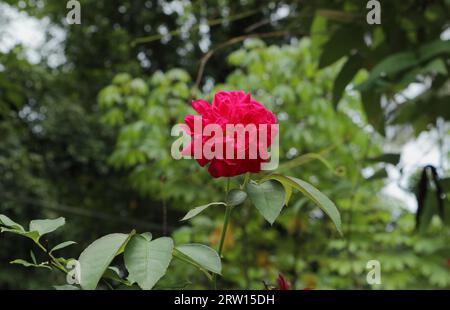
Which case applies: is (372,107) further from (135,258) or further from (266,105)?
(266,105)

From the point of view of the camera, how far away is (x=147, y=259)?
37 cm

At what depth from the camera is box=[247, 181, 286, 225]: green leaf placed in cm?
39

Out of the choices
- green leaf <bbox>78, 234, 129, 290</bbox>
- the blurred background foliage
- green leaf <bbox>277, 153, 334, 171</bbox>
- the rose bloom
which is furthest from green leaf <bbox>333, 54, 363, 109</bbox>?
green leaf <bbox>78, 234, 129, 290</bbox>

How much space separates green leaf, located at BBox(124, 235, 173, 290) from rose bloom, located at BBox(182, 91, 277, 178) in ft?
0.23

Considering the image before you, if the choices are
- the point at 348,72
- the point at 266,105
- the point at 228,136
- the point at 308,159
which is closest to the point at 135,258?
the point at 228,136

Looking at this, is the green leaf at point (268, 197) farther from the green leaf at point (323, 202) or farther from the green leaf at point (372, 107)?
the green leaf at point (372, 107)

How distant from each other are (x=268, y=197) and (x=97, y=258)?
127 mm

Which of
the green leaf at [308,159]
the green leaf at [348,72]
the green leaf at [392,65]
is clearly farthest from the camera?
the green leaf at [348,72]

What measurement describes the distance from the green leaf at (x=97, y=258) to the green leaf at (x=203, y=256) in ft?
0.14

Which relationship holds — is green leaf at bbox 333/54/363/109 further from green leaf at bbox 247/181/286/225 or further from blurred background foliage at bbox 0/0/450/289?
green leaf at bbox 247/181/286/225

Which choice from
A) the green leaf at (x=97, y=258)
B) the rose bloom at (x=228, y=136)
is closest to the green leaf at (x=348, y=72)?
the rose bloom at (x=228, y=136)

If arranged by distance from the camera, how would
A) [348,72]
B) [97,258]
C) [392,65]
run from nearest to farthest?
1. [97,258]
2. [392,65]
3. [348,72]

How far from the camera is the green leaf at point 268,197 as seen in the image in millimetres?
392

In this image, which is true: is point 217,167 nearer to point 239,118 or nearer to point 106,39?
point 239,118
